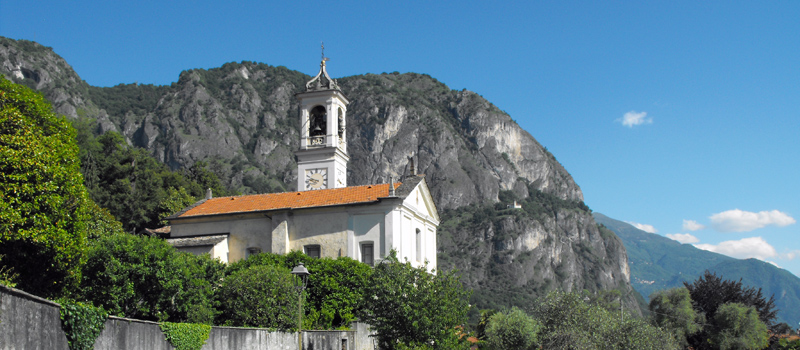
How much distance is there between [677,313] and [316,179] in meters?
32.4

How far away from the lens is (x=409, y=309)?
2441cm

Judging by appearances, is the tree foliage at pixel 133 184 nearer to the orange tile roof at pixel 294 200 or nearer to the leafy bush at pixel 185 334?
the orange tile roof at pixel 294 200

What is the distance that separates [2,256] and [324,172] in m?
26.1

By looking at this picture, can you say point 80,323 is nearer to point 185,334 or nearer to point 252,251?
point 185,334

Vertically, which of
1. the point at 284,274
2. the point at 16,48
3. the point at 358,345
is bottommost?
the point at 358,345

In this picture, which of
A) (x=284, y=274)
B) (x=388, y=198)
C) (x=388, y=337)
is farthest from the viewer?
(x=388, y=198)

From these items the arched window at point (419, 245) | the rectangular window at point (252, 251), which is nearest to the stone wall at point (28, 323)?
the rectangular window at point (252, 251)

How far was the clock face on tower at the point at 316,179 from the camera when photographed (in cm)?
4438

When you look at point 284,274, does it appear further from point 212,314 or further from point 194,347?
point 194,347

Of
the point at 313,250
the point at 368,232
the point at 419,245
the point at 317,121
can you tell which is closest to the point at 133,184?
the point at 317,121

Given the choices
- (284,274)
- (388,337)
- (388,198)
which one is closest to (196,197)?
(388,198)

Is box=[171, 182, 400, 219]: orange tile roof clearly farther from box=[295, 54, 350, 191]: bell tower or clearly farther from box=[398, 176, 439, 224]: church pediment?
box=[295, 54, 350, 191]: bell tower

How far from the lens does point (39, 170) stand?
19641 mm

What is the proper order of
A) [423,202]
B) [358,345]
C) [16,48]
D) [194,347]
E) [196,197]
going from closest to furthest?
1. [194,347]
2. [358,345]
3. [423,202]
4. [196,197]
5. [16,48]
